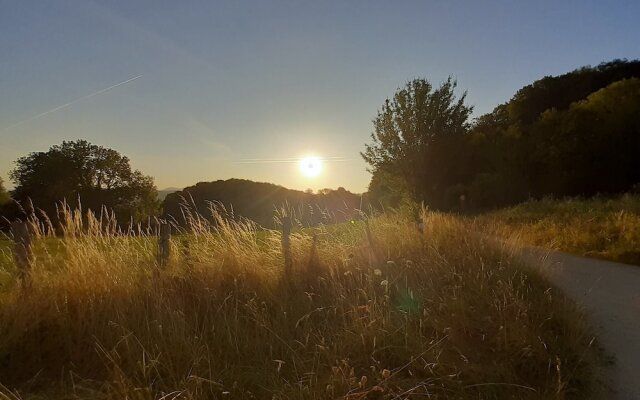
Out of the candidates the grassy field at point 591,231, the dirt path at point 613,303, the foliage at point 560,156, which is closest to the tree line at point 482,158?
the foliage at point 560,156

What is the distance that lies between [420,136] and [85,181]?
30049 millimetres

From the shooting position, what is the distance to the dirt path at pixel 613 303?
4.09 metres

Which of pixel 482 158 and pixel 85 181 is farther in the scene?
pixel 85 181

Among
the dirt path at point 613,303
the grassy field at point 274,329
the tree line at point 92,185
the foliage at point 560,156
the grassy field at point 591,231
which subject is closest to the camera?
the grassy field at point 274,329

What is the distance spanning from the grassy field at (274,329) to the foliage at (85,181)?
97.0ft

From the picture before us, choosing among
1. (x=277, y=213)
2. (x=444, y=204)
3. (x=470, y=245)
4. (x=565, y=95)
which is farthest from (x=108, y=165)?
(x=565, y=95)

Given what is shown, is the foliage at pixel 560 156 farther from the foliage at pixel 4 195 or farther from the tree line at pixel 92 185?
the foliage at pixel 4 195

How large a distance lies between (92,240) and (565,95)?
4299 cm

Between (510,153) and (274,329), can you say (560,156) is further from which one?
(274,329)

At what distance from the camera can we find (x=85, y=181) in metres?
37.4

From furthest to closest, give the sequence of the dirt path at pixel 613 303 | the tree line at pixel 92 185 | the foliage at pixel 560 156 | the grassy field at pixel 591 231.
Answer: the tree line at pixel 92 185
the foliage at pixel 560 156
the grassy field at pixel 591 231
the dirt path at pixel 613 303

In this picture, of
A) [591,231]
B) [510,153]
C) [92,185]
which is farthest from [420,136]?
[92,185]

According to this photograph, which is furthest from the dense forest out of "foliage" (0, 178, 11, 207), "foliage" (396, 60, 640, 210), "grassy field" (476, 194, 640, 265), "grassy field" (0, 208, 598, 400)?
"foliage" (0, 178, 11, 207)

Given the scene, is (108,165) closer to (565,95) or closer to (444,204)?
(444,204)
